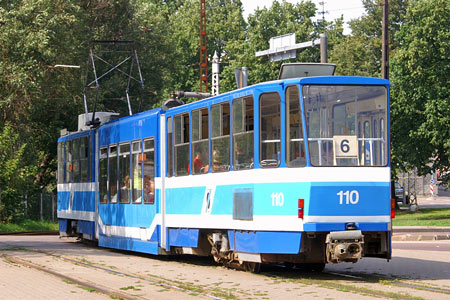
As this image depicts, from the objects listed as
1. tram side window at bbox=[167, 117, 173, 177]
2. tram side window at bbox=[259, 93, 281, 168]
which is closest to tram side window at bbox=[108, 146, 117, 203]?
tram side window at bbox=[167, 117, 173, 177]

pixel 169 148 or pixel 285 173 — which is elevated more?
pixel 169 148

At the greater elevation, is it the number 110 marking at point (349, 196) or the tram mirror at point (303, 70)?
the tram mirror at point (303, 70)

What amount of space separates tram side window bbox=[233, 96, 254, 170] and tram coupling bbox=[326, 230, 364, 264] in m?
2.07

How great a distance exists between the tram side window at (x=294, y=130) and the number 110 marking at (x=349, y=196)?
857 millimetres

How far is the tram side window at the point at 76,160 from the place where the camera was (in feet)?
82.6

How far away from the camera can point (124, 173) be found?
68.9 ft

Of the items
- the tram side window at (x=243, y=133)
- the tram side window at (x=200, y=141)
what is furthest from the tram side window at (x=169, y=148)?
the tram side window at (x=243, y=133)

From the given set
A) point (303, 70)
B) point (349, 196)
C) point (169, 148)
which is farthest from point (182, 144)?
point (349, 196)

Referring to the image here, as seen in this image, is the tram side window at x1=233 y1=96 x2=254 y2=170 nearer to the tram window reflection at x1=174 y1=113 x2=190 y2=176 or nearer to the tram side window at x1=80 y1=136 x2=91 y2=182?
the tram window reflection at x1=174 y1=113 x2=190 y2=176

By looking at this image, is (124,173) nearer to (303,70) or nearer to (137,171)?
(137,171)

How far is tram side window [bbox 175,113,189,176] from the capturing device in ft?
57.5

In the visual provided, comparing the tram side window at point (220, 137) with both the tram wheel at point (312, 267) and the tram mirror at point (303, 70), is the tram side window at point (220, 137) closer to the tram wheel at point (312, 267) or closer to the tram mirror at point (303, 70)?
the tram mirror at point (303, 70)

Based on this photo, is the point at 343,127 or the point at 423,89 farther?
the point at 423,89

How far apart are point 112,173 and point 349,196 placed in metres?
9.26
